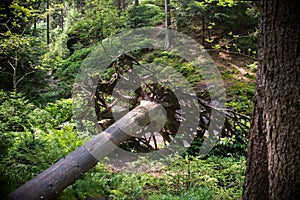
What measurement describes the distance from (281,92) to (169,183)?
305 centimetres

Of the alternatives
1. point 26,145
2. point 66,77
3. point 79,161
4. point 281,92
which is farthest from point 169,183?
point 66,77

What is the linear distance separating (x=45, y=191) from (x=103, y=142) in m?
1.71

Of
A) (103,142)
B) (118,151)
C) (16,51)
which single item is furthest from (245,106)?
(16,51)

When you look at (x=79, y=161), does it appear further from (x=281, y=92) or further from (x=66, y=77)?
(x=66, y=77)

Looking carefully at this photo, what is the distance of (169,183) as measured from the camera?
5094 millimetres

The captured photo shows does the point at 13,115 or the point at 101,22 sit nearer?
the point at 13,115

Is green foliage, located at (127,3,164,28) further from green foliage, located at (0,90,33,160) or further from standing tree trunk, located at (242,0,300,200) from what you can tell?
standing tree trunk, located at (242,0,300,200)

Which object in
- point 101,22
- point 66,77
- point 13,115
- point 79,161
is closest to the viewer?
point 79,161

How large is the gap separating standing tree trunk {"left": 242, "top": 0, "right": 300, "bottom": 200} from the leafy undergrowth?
1.57 meters

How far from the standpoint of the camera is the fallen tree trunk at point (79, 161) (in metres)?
3.47

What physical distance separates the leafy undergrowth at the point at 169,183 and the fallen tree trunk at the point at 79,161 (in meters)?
0.28

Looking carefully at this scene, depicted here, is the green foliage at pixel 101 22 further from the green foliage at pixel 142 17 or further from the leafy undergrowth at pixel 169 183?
the leafy undergrowth at pixel 169 183

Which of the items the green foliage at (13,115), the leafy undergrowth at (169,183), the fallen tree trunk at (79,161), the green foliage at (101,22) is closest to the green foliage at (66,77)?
the green foliage at (101,22)

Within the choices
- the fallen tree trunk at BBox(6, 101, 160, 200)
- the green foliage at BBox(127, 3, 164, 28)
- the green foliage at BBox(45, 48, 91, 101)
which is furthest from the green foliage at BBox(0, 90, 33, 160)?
the green foliage at BBox(127, 3, 164, 28)
